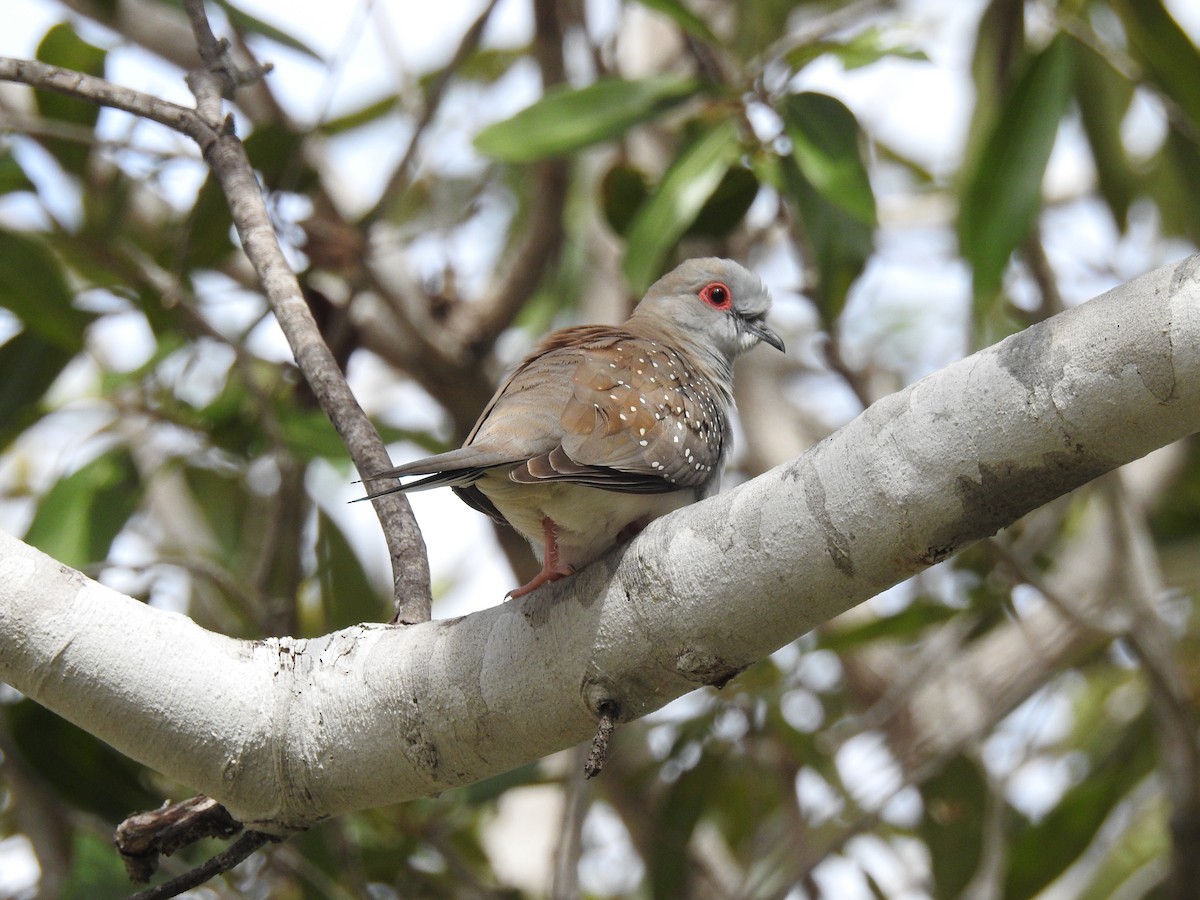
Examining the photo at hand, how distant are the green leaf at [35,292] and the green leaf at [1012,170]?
9.01ft

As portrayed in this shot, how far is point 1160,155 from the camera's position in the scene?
5242mm

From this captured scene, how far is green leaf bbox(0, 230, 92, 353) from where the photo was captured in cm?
371

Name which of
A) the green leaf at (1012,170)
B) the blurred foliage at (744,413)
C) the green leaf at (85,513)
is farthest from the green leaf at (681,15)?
the green leaf at (85,513)

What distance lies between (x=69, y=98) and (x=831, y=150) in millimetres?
2388

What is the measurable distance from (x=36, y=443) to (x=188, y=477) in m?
2.80

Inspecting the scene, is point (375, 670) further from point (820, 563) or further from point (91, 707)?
point (820, 563)

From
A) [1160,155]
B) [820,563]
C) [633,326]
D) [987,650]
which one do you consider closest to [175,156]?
[633,326]

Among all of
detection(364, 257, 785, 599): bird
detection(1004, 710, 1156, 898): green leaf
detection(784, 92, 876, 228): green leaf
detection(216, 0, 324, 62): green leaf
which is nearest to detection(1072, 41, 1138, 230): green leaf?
detection(784, 92, 876, 228): green leaf

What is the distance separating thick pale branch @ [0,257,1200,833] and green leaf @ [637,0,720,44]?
2.16 metres

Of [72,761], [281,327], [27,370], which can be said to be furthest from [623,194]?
[72,761]

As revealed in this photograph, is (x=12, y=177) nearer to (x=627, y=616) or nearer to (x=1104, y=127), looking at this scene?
(x=627, y=616)

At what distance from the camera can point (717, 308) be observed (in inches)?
146

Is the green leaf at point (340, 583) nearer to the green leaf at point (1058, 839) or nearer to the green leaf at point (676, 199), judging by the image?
the green leaf at point (676, 199)

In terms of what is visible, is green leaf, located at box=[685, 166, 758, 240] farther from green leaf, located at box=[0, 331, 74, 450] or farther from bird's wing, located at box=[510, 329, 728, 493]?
green leaf, located at box=[0, 331, 74, 450]
